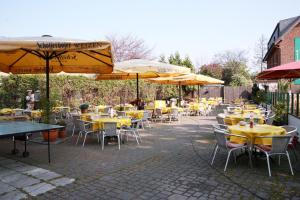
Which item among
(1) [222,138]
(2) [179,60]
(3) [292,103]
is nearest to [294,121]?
(3) [292,103]

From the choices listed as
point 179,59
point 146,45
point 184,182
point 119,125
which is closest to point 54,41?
point 119,125

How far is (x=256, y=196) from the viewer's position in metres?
4.06

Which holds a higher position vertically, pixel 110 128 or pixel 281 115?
pixel 281 115

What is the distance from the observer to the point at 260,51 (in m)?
43.8

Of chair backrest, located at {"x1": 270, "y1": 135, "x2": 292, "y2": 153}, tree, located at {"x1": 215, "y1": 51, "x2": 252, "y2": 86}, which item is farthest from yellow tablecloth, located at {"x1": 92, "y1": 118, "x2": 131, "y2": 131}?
tree, located at {"x1": 215, "y1": 51, "x2": 252, "y2": 86}

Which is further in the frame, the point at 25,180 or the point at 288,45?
the point at 288,45

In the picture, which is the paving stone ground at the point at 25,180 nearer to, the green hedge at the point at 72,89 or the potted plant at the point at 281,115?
the green hedge at the point at 72,89

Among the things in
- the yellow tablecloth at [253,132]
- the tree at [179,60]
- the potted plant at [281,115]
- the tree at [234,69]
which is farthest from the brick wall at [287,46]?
the yellow tablecloth at [253,132]

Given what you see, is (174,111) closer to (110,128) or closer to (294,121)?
(294,121)

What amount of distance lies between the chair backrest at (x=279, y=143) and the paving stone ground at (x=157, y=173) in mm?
427

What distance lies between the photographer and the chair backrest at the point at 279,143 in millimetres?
5027

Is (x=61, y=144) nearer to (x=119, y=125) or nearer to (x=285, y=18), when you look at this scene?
(x=119, y=125)

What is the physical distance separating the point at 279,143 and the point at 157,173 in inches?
90.5

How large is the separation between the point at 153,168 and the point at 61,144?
365 centimetres
